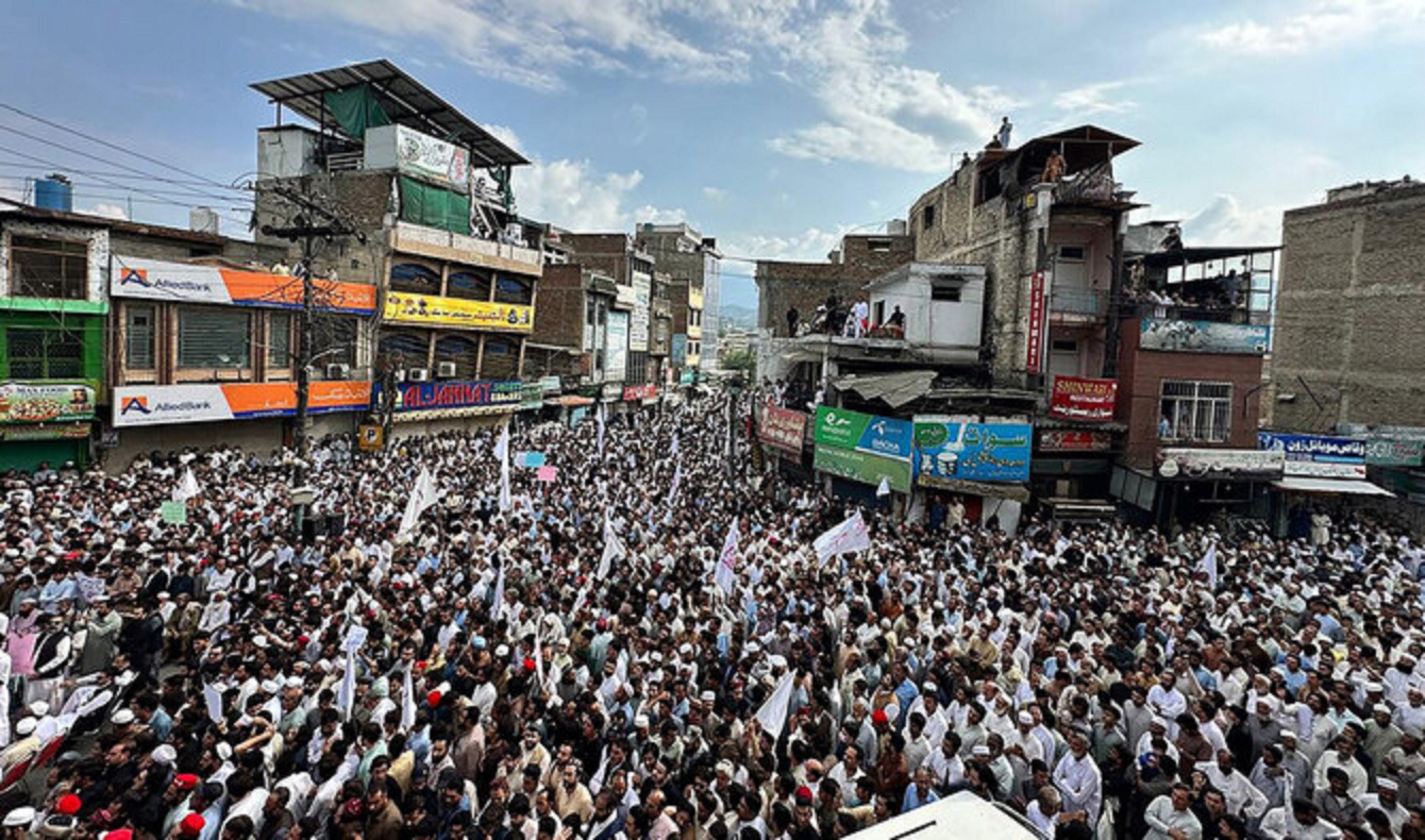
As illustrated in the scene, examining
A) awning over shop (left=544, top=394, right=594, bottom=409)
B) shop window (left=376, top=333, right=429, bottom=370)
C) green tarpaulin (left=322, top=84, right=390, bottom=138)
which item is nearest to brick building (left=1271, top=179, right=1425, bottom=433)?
awning over shop (left=544, top=394, right=594, bottom=409)

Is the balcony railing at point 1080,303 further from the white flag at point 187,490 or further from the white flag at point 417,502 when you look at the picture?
the white flag at point 187,490

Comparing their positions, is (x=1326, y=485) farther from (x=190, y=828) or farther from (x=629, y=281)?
(x=629, y=281)

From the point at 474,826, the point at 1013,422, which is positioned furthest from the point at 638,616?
the point at 1013,422

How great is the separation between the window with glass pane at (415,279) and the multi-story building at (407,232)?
5 centimetres

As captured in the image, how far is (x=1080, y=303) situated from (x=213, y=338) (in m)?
26.3

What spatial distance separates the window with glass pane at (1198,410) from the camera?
2056 centimetres

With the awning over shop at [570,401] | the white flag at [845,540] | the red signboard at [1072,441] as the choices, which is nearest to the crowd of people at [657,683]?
the white flag at [845,540]

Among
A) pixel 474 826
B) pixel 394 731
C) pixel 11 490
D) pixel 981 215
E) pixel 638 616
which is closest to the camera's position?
pixel 474 826

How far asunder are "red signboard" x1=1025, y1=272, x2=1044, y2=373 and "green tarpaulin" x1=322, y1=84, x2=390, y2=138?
25.9 m

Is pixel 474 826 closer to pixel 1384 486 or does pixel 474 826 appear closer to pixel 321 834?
pixel 321 834

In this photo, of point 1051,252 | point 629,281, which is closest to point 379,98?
point 629,281

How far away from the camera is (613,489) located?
19719 mm

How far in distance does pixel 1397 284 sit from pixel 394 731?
35.3 meters

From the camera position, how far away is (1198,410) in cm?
2070
